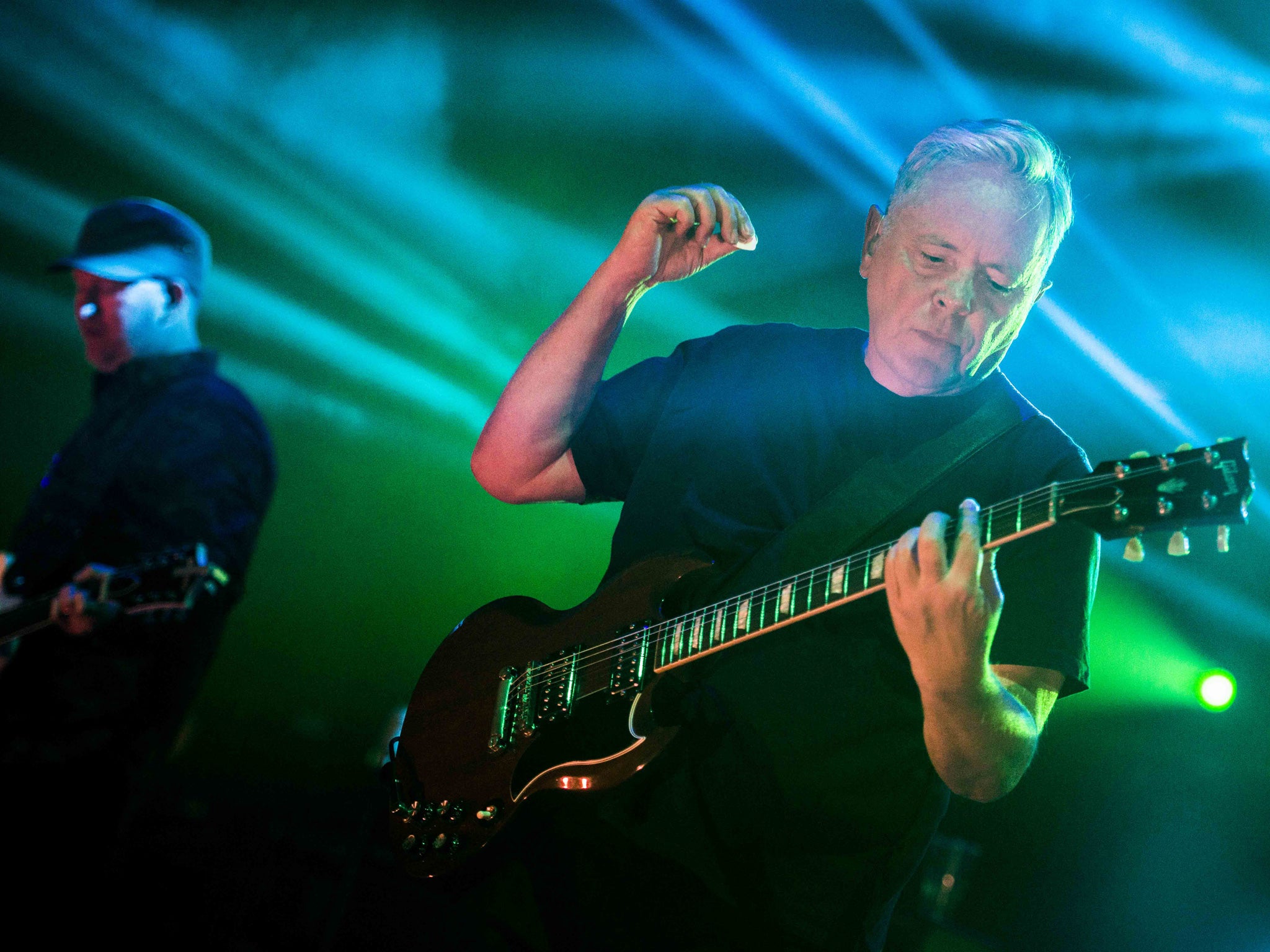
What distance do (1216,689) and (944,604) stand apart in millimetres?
4054

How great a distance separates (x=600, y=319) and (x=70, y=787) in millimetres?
2326

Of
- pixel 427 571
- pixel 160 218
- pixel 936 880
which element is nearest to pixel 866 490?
pixel 160 218

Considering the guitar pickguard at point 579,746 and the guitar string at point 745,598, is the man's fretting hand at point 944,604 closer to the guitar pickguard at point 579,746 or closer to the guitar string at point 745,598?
the guitar string at point 745,598

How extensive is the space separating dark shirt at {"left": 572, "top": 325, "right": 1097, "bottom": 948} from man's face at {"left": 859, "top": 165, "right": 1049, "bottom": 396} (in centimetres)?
7

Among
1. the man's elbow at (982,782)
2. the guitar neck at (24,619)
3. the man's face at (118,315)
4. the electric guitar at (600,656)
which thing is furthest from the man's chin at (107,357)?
the man's elbow at (982,782)

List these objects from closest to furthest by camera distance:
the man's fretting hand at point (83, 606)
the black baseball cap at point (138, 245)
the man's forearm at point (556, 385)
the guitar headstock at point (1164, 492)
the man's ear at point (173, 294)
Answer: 1. the guitar headstock at point (1164, 492)
2. the man's forearm at point (556, 385)
3. the man's fretting hand at point (83, 606)
4. the black baseball cap at point (138, 245)
5. the man's ear at point (173, 294)

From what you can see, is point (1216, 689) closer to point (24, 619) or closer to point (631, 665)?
point (631, 665)

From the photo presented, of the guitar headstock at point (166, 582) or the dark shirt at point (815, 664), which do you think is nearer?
the dark shirt at point (815, 664)

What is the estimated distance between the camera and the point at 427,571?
672 cm

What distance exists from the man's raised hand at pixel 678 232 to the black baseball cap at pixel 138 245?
2.49m

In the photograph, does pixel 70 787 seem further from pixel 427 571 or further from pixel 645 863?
pixel 427 571

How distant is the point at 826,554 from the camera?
1.59 meters

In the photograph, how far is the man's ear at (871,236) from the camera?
1987mm

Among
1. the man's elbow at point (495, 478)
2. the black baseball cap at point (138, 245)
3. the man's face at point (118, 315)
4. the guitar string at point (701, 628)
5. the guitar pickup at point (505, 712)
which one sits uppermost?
the black baseball cap at point (138, 245)
